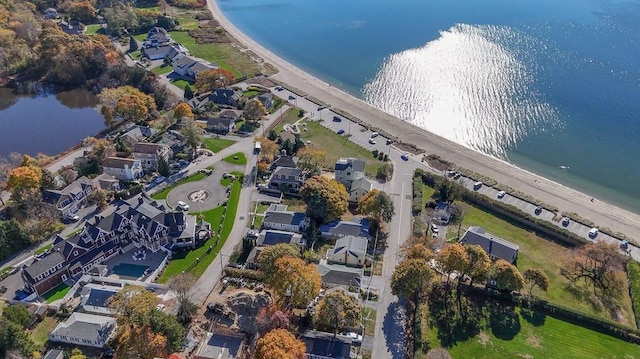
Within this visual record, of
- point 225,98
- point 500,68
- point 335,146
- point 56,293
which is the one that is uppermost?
point 500,68

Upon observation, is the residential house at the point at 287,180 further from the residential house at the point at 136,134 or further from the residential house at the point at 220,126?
the residential house at the point at 136,134

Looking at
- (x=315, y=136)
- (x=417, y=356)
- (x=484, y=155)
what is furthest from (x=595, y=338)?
(x=315, y=136)

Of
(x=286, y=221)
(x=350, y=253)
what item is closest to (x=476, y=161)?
(x=350, y=253)

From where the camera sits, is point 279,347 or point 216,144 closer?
point 279,347

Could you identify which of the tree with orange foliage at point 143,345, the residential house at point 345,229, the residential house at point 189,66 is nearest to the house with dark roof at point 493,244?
the residential house at point 345,229

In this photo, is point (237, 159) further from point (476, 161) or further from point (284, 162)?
point (476, 161)

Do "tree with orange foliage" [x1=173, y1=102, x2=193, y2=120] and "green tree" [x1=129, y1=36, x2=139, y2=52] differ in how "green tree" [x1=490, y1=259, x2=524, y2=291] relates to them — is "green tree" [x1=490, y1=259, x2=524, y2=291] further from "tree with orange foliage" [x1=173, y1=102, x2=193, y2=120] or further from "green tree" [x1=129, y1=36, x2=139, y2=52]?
"green tree" [x1=129, y1=36, x2=139, y2=52]
